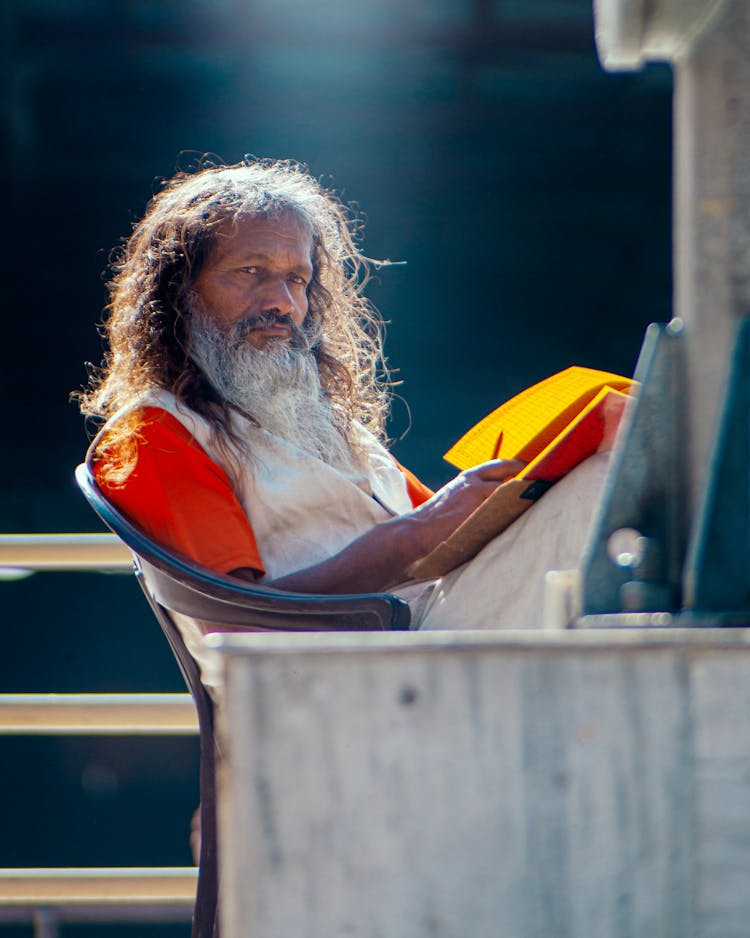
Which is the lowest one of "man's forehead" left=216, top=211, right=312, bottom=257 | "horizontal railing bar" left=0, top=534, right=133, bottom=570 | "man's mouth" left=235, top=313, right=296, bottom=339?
"horizontal railing bar" left=0, top=534, right=133, bottom=570

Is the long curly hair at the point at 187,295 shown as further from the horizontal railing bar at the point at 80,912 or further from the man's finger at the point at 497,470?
the horizontal railing bar at the point at 80,912

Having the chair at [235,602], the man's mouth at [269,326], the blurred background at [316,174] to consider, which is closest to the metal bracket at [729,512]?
the chair at [235,602]

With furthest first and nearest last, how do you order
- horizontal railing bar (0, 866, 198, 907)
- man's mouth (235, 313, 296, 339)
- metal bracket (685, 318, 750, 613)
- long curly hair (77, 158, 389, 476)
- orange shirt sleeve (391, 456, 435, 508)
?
horizontal railing bar (0, 866, 198, 907) → orange shirt sleeve (391, 456, 435, 508) → man's mouth (235, 313, 296, 339) → long curly hair (77, 158, 389, 476) → metal bracket (685, 318, 750, 613)

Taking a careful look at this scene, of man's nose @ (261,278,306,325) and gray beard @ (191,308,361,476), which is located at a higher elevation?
man's nose @ (261,278,306,325)

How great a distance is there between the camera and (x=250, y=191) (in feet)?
7.54

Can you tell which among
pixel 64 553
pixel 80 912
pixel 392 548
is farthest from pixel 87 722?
pixel 392 548

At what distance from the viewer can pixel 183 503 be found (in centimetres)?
185

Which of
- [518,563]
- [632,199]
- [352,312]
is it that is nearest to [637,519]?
[518,563]

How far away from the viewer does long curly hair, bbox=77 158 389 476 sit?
6.99 ft

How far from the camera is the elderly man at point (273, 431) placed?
1831 millimetres

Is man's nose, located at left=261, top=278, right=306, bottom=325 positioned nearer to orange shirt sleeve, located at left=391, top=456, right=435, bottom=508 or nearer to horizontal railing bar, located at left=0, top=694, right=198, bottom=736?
orange shirt sleeve, located at left=391, top=456, right=435, bottom=508

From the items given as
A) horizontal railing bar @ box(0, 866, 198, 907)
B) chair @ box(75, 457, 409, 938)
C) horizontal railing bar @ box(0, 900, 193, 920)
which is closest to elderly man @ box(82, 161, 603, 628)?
chair @ box(75, 457, 409, 938)

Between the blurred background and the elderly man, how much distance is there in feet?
3.08

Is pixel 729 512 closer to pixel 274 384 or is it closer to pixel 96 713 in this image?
pixel 274 384
